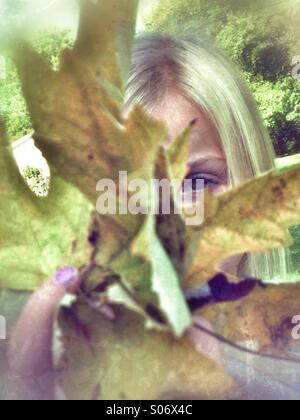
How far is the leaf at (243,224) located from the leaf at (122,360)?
1.1 inches

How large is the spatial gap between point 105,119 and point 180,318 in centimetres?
9

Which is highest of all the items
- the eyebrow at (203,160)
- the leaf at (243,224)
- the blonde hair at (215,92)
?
the blonde hair at (215,92)

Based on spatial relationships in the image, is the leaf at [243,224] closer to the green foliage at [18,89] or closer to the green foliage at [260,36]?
the green foliage at [18,89]

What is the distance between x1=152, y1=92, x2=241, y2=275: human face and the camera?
55 centimetres

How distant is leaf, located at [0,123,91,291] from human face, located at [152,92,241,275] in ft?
0.97

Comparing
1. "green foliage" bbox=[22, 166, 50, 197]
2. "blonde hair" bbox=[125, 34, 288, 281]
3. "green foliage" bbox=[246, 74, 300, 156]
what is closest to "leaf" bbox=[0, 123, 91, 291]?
"green foliage" bbox=[22, 166, 50, 197]

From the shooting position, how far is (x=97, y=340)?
Result: 210mm

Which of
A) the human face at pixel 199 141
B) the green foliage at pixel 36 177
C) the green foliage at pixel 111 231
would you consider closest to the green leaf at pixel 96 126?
the green foliage at pixel 111 231

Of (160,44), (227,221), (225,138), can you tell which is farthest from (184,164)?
(160,44)

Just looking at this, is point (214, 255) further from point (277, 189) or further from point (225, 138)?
point (225, 138)

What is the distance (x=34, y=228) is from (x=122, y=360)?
7 cm

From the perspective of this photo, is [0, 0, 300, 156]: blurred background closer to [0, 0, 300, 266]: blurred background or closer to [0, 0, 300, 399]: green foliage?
[0, 0, 300, 266]: blurred background

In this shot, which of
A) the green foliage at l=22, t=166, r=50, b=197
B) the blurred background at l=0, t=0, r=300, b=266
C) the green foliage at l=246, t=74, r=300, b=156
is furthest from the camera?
the green foliage at l=246, t=74, r=300, b=156

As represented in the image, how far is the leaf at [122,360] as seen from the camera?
0.21 meters
